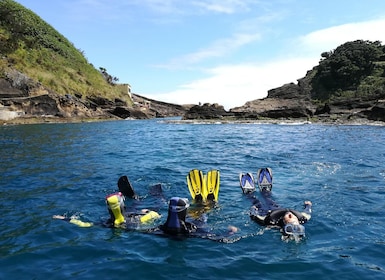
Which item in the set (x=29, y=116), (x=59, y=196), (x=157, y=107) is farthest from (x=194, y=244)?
(x=157, y=107)

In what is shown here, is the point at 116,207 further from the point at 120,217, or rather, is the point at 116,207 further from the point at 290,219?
the point at 290,219

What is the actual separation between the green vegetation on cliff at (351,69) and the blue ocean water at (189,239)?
47.7m

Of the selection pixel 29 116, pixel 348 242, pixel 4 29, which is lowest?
pixel 348 242

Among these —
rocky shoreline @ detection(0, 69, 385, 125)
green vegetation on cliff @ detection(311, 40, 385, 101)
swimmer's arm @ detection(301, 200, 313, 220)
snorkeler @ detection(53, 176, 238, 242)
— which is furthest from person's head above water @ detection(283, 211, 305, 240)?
green vegetation on cliff @ detection(311, 40, 385, 101)

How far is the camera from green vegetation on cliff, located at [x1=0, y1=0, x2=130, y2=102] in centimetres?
4816

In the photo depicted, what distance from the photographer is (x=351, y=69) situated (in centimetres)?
5791

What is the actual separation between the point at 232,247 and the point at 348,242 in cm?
216

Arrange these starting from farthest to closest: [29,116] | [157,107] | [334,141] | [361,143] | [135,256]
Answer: [157,107] → [29,116] → [334,141] → [361,143] → [135,256]

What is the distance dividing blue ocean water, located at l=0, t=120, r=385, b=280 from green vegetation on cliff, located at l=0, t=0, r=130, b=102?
1385 inches

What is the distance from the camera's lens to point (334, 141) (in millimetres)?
21406

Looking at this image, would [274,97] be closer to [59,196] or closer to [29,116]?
[29,116]

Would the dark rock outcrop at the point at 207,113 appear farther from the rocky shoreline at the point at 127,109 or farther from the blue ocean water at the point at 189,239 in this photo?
the blue ocean water at the point at 189,239

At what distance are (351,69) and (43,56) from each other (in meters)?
52.2

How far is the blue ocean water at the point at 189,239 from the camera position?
5.28 m
